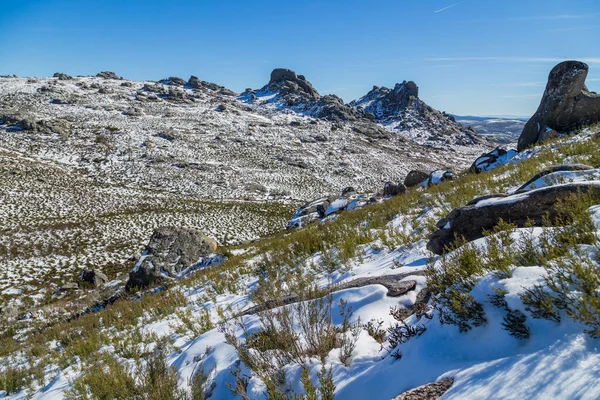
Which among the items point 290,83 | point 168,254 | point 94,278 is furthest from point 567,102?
point 290,83

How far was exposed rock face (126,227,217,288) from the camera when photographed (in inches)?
404

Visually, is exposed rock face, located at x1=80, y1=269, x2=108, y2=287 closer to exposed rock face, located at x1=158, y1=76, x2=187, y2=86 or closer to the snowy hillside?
the snowy hillside

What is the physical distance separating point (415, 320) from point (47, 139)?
5381cm

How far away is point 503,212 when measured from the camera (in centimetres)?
404

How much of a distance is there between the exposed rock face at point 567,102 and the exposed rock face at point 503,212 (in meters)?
14.9

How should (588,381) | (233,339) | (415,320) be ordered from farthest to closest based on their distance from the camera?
(233,339)
(415,320)
(588,381)

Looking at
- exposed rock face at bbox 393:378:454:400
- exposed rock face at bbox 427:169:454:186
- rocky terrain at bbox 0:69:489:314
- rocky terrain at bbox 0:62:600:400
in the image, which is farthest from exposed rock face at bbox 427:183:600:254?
rocky terrain at bbox 0:69:489:314

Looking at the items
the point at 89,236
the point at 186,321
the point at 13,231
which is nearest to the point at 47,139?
the point at 13,231

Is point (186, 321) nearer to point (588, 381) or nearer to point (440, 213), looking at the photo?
point (588, 381)

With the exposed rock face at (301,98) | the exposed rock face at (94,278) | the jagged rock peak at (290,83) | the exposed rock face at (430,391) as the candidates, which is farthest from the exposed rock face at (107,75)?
the exposed rock face at (430,391)

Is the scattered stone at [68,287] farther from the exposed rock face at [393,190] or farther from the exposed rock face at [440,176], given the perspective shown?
the exposed rock face at [440,176]

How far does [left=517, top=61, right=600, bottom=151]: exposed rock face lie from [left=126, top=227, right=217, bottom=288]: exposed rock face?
17273 mm

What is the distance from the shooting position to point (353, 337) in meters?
2.75

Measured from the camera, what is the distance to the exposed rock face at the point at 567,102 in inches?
602
